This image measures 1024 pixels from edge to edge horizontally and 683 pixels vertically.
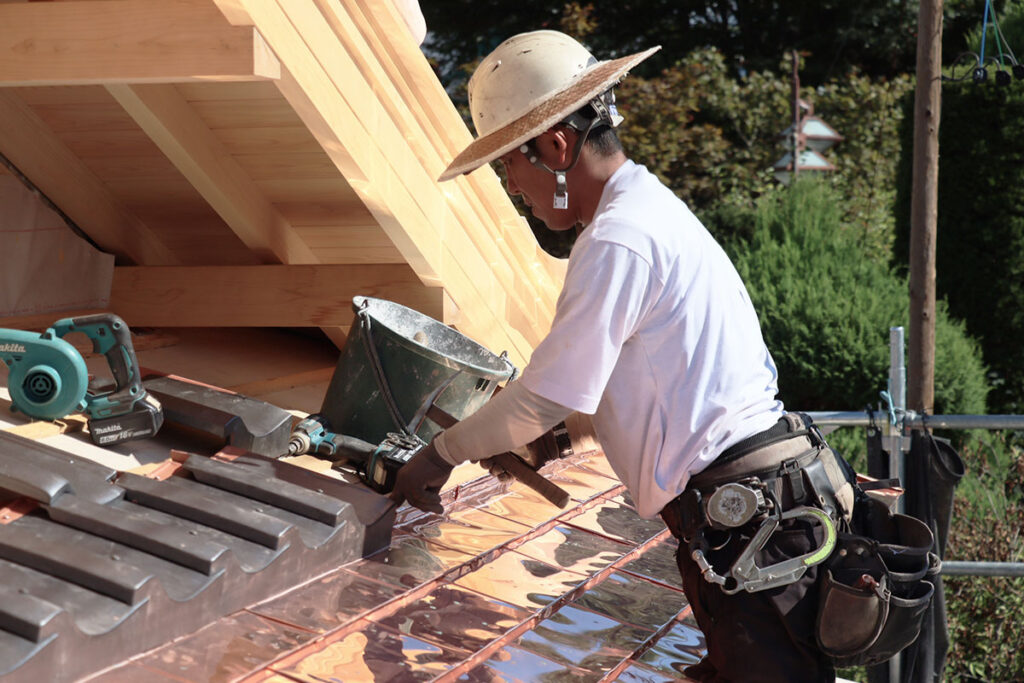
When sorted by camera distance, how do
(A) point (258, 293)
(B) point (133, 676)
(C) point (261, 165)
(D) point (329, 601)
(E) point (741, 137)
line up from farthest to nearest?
(E) point (741, 137)
(A) point (258, 293)
(C) point (261, 165)
(D) point (329, 601)
(B) point (133, 676)

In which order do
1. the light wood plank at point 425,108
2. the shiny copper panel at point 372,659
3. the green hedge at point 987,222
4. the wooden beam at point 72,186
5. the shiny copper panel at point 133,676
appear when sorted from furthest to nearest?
1. the green hedge at point 987,222
2. the wooden beam at point 72,186
3. the light wood plank at point 425,108
4. the shiny copper panel at point 372,659
5. the shiny copper panel at point 133,676

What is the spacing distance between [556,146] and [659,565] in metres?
1.41

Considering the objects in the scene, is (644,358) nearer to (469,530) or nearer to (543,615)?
(543,615)

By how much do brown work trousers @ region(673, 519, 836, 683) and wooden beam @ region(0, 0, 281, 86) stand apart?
66.5 inches

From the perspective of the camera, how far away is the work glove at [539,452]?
9.29 feet

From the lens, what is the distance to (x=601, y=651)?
245cm

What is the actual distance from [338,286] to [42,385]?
135 cm

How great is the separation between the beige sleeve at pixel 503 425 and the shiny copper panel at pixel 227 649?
510 mm

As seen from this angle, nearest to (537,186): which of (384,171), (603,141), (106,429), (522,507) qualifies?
(603,141)

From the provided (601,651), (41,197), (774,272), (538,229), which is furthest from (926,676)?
(538,229)

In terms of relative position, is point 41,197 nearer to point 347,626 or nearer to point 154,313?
point 154,313

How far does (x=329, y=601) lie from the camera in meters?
2.44

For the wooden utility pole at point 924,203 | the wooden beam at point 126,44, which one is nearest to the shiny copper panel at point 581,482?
the wooden beam at point 126,44

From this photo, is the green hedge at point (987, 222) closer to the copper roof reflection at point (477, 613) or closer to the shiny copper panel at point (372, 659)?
the copper roof reflection at point (477, 613)
